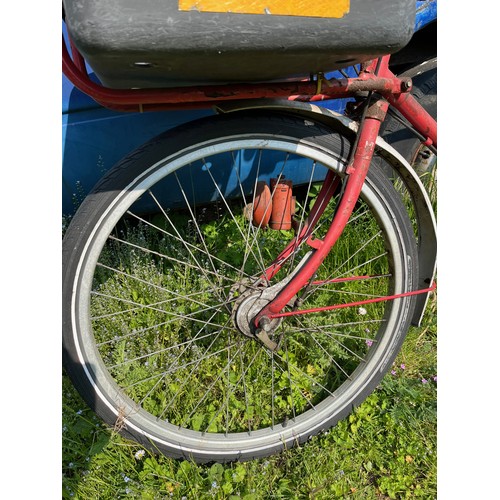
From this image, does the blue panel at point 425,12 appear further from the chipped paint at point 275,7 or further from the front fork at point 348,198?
the chipped paint at point 275,7

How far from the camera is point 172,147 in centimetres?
156

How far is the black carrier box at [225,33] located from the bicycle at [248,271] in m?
0.25

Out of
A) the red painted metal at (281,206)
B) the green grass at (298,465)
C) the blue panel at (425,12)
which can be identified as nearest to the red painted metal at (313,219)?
the red painted metal at (281,206)

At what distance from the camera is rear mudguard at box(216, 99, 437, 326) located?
1.54m

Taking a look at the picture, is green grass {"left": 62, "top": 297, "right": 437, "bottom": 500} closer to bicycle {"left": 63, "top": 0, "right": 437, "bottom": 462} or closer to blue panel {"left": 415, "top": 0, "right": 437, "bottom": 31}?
bicycle {"left": 63, "top": 0, "right": 437, "bottom": 462}

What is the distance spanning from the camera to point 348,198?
1.67 m

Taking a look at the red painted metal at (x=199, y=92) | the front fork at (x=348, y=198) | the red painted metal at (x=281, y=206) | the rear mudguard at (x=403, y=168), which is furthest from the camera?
the red painted metal at (x=281, y=206)

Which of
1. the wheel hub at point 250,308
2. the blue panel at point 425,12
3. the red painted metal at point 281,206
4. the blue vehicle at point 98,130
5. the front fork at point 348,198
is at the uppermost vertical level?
the blue panel at point 425,12

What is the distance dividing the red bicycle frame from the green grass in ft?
1.82

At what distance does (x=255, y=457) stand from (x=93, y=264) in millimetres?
947

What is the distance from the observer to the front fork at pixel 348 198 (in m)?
1.65

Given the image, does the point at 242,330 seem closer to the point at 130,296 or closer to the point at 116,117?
the point at 130,296

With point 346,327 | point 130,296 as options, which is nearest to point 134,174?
point 130,296

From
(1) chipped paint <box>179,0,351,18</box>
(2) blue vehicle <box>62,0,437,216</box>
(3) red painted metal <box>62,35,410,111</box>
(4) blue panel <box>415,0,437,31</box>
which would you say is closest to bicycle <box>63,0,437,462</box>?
(3) red painted metal <box>62,35,410,111</box>
